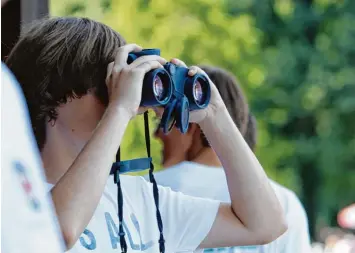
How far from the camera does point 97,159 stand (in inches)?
57.1

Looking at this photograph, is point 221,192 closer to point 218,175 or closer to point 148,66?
point 218,175

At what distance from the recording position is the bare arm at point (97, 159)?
1.41m

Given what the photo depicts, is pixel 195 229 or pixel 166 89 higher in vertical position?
pixel 166 89

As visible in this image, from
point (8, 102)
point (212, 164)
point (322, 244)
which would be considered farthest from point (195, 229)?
point (322, 244)

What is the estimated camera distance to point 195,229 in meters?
1.84

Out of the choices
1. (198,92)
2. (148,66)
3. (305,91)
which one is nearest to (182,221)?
(198,92)

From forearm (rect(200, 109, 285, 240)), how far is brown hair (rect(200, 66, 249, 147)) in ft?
2.61

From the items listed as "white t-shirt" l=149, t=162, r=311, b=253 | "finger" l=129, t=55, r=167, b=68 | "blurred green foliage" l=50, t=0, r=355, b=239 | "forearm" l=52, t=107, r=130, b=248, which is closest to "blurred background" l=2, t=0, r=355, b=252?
"blurred green foliage" l=50, t=0, r=355, b=239

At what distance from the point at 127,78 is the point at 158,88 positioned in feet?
0.26

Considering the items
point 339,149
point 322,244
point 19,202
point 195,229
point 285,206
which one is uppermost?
point 19,202

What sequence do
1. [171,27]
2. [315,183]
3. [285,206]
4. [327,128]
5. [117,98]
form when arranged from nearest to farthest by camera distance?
1. [117,98]
2. [285,206]
3. [171,27]
4. [327,128]
5. [315,183]

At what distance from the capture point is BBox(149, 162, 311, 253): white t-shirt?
2.52m

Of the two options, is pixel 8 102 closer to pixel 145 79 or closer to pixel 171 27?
pixel 145 79

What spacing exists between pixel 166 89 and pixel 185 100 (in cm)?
6
